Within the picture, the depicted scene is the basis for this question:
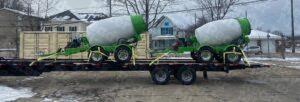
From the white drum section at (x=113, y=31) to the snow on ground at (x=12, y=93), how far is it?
3.57 meters

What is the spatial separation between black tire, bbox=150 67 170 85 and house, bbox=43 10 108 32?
41926 millimetres

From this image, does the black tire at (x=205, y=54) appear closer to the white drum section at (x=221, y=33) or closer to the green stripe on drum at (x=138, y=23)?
the white drum section at (x=221, y=33)

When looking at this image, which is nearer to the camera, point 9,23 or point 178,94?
point 178,94

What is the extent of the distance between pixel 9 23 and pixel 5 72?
46.7 m

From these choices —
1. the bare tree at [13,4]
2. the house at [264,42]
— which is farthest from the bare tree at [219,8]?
the bare tree at [13,4]

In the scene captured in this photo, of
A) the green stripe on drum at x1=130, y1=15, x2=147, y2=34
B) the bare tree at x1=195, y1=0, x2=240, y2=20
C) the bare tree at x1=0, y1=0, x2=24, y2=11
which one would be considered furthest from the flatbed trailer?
the bare tree at x1=0, y1=0, x2=24, y2=11

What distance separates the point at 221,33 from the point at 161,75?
3105 millimetres

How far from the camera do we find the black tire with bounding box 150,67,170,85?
1803 centimetres

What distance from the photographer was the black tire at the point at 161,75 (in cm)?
1803

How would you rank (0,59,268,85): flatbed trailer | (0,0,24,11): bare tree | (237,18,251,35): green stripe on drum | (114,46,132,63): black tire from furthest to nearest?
1. (0,0,24,11): bare tree
2. (237,18,251,35): green stripe on drum
3. (114,46,132,63): black tire
4. (0,59,268,85): flatbed trailer

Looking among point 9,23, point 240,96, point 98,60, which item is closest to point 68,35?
point 98,60

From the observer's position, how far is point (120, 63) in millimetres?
18359

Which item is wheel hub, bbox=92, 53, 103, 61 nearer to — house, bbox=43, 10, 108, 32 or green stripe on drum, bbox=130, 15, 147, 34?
green stripe on drum, bbox=130, 15, 147, 34

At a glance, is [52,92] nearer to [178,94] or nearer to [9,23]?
[178,94]
